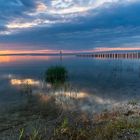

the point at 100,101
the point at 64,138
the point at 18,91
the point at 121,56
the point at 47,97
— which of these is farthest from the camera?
the point at 121,56

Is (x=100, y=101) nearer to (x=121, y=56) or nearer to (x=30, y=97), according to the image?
(x=30, y=97)

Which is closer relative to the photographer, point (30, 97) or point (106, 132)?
point (106, 132)

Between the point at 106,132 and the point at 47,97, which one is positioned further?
the point at 47,97

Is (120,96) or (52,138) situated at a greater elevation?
(52,138)

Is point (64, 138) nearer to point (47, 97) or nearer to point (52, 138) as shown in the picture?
point (52, 138)

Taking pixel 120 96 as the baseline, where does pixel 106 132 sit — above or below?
above

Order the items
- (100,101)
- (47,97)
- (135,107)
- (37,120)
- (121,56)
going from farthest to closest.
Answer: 1. (121,56)
2. (47,97)
3. (100,101)
4. (135,107)
5. (37,120)

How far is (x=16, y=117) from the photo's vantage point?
19.1 m

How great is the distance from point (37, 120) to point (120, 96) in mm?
11965

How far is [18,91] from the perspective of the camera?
31.3 metres

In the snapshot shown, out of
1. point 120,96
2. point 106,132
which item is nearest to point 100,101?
point 120,96

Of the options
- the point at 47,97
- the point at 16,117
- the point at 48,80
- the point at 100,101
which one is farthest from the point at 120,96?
the point at 48,80

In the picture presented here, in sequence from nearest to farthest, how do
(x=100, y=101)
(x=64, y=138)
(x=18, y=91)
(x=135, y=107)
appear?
(x=64, y=138) < (x=135, y=107) < (x=100, y=101) < (x=18, y=91)

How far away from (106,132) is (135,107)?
32.4ft
